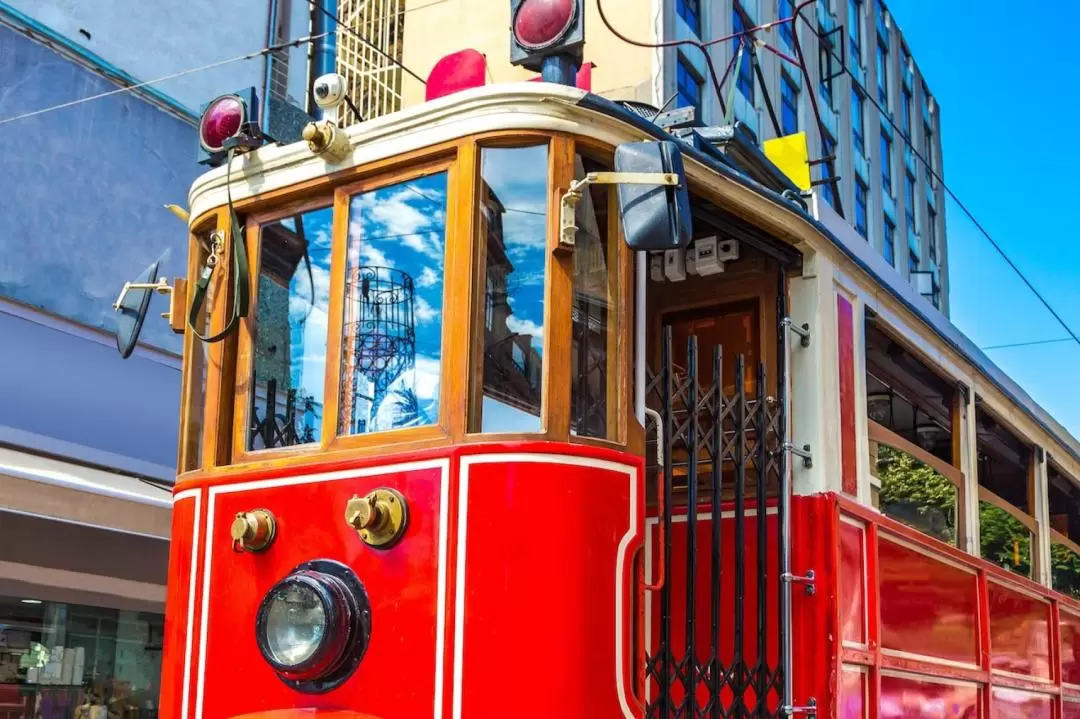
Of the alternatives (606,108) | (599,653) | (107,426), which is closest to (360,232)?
(606,108)

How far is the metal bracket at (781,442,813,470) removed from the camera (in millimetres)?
4555

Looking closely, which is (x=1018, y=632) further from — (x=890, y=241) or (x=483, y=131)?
(x=890, y=241)

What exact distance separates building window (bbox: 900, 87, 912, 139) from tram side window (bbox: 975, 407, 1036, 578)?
94.5ft

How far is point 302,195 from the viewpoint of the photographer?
4.27 metres

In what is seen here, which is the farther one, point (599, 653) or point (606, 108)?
point (606, 108)

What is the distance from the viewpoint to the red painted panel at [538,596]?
348 centimetres

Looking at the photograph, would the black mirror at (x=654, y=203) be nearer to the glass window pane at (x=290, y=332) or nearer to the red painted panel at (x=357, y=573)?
the red painted panel at (x=357, y=573)

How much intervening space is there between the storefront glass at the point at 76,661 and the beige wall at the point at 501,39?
10.9 metres

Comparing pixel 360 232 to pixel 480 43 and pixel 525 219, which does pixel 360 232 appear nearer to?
pixel 525 219

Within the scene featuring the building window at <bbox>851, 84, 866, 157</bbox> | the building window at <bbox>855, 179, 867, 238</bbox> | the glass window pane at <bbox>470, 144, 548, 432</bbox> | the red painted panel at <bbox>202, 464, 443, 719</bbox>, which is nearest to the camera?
the red painted panel at <bbox>202, 464, 443, 719</bbox>

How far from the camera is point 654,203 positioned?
355 centimetres

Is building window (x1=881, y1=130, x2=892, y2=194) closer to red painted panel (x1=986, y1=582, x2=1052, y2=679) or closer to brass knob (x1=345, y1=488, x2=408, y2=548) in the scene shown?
red painted panel (x1=986, y1=582, x2=1052, y2=679)

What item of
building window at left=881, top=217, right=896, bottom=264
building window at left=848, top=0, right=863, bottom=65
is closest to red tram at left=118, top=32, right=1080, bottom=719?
building window at left=848, top=0, right=863, bottom=65

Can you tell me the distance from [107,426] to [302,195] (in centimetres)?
487
